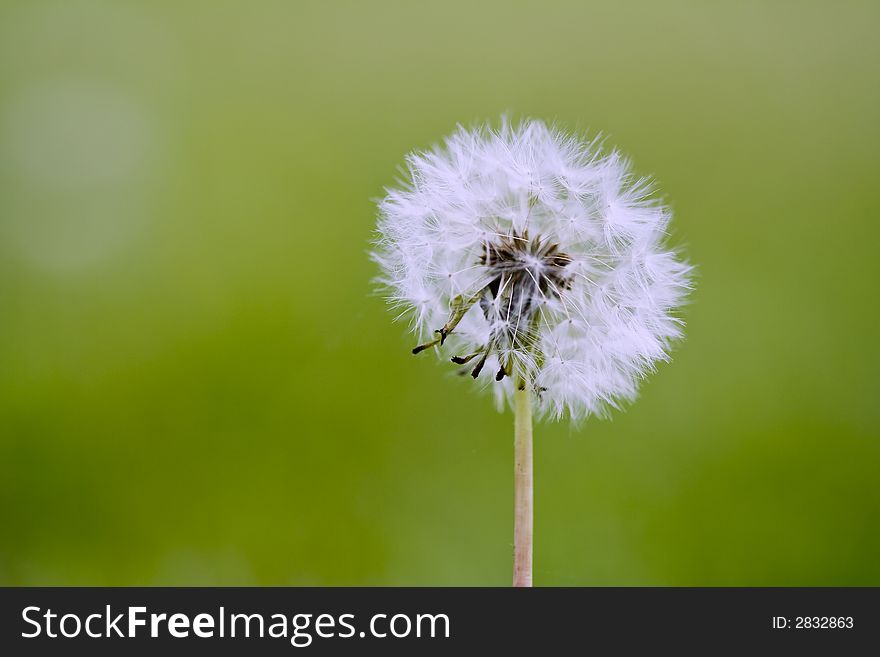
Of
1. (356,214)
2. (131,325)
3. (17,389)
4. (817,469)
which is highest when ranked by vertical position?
(356,214)

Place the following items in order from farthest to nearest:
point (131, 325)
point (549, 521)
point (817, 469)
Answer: point (131, 325) → point (817, 469) → point (549, 521)

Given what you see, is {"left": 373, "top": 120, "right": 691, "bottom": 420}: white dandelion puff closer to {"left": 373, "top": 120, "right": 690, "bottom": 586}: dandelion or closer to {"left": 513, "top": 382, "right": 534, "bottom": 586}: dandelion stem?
{"left": 373, "top": 120, "right": 690, "bottom": 586}: dandelion

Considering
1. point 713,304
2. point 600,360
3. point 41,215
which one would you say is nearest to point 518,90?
point 713,304

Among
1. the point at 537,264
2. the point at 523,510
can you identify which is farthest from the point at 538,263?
the point at 523,510

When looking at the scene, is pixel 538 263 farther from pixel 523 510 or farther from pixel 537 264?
pixel 523 510

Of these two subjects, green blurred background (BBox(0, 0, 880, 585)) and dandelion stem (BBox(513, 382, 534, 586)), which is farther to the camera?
green blurred background (BBox(0, 0, 880, 585))

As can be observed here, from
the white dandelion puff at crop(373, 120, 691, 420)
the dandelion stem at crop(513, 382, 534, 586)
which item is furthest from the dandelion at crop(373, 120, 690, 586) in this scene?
the dandelion stem at crop(513, 382, 534, 586)

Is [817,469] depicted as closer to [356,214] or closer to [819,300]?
[819,300]

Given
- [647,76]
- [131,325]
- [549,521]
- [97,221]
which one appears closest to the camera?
[549,521]
